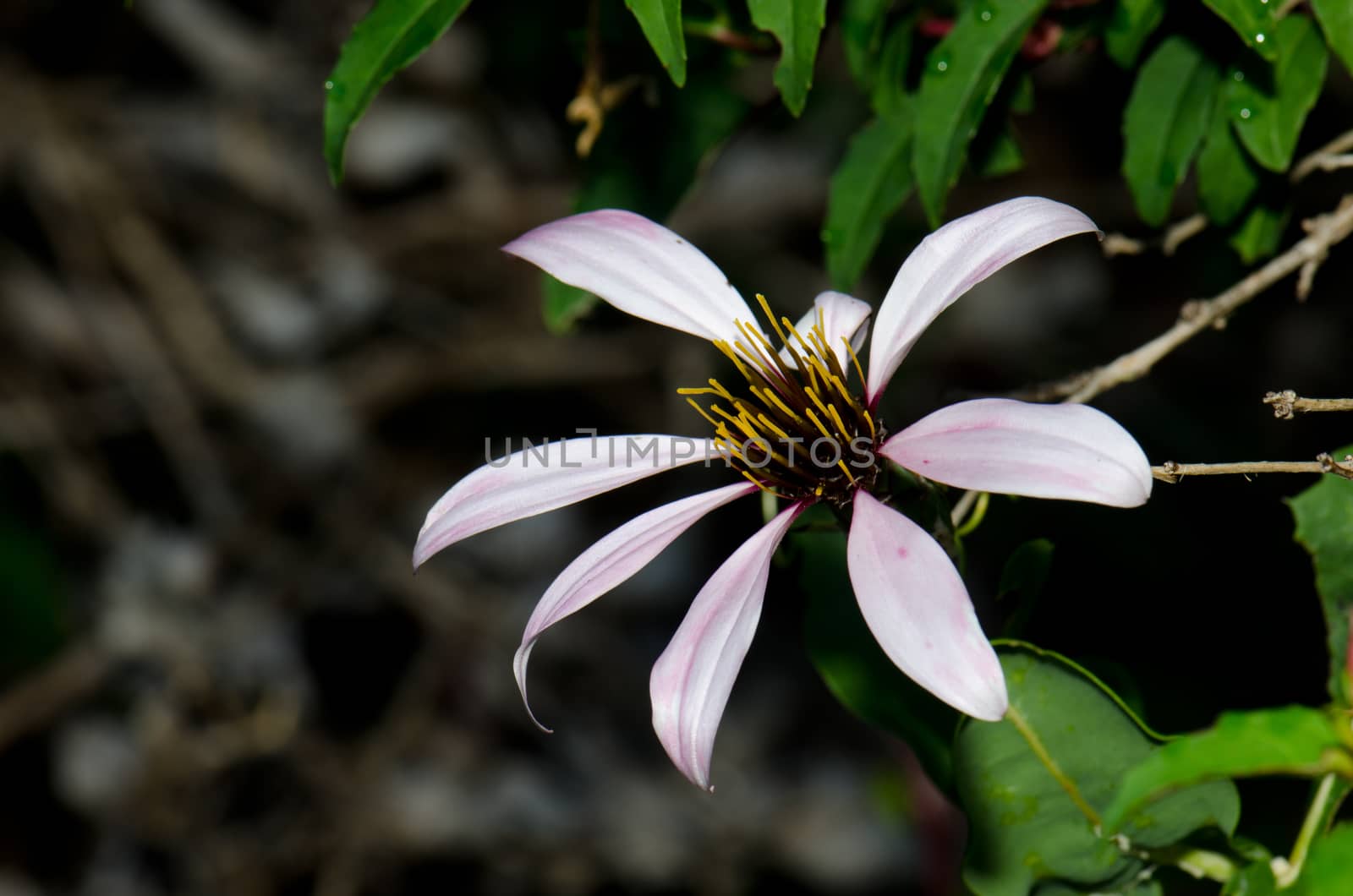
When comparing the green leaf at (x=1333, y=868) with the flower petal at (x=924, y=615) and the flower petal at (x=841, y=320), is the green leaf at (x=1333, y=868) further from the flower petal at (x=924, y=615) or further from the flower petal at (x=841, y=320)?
the flower petal at (x=841, y=320)

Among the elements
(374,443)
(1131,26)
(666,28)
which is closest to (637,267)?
(666,28)

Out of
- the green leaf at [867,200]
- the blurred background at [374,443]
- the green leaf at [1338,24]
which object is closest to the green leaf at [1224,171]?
the green leaf at [1338,24]

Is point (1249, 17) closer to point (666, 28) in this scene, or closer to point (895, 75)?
point (895, 75)

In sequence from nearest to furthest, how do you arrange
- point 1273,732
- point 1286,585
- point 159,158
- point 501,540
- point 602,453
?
point 1273,732 < point 602,453 < point 1286,585 < point 159,158 < point 501,540

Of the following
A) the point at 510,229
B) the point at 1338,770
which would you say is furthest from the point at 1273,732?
the point at 510,229

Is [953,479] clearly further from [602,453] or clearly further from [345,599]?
[345,599]

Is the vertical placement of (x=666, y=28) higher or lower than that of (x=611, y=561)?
higher
